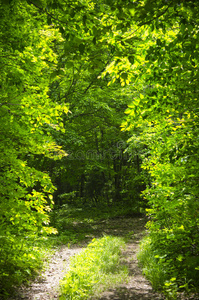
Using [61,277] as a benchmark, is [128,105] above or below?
above

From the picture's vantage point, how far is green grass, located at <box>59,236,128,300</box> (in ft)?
16.1

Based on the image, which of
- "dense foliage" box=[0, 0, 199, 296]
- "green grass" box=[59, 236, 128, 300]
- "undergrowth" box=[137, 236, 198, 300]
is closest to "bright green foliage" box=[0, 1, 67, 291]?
"dense foliage" box=[0, 0, 199, 296]

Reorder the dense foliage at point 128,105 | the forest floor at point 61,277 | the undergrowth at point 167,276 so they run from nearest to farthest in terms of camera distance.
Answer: the dense foliage at point 128,105 < the undergrowth at point 167,276 < the forest floor at point 61,277

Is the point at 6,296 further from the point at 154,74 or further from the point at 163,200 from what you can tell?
the point at 154,74

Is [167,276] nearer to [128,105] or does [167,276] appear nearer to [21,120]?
[128,105]

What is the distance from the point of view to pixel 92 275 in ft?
18.6

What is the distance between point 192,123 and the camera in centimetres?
321

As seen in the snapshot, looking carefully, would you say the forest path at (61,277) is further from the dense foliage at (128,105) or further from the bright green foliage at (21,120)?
the bright green foliage at (21,120)

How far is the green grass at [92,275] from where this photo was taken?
4.90 meters

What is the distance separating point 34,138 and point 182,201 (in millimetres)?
3033

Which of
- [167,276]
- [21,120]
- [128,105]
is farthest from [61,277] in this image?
[128,105]

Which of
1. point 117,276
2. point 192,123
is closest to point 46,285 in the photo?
point 117,276

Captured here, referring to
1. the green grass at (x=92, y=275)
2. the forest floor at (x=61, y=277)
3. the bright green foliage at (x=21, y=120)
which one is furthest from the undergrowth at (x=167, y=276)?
the bright green foliage at (x=21, y=120)

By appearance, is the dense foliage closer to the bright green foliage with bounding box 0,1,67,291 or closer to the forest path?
the bright green foliage with bounding box 0,1,67,291
